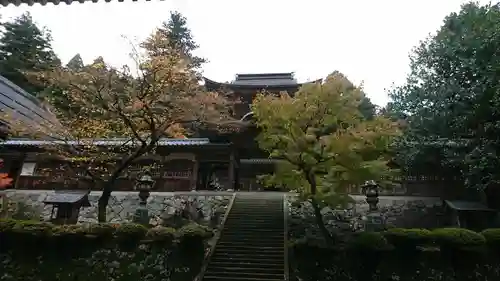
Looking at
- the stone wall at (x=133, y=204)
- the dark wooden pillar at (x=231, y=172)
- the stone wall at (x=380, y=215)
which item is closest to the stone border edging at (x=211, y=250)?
the stone wall at (x=133, y=204)

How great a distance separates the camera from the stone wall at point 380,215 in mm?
18438

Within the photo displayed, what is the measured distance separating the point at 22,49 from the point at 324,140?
40.3 metres

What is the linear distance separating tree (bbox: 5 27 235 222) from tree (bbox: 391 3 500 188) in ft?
38.5

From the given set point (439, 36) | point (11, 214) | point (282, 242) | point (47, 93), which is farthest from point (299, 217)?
point (47, 93)

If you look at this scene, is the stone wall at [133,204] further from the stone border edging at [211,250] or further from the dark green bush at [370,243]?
the dark green bush at [370,243]

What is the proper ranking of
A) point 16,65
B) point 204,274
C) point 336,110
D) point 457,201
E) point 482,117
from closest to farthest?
point 204,274
point 336,110
point 482,117
point 457,201
point 16,65

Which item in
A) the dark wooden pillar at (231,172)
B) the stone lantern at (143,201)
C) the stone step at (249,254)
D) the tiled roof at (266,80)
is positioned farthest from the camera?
the tiled roof at (266,80)

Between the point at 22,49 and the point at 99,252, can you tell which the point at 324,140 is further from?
the point at 22,49

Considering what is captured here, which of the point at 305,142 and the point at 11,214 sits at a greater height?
the point at 305,142

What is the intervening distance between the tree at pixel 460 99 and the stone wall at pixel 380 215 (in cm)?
218

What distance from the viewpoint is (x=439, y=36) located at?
74.8 feet

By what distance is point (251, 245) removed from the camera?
1608cm

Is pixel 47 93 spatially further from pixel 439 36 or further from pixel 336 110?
pixel 439 36

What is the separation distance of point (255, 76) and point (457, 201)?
2098 cm
